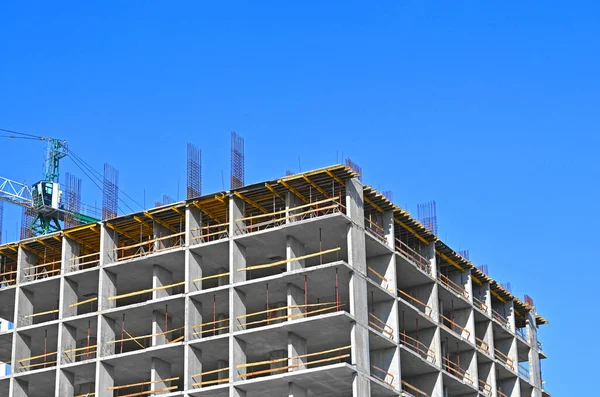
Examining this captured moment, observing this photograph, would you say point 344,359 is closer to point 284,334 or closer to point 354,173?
point 284,334

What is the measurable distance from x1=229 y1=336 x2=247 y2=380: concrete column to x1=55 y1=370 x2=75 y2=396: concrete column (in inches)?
446

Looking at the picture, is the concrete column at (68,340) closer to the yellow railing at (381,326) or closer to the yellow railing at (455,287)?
the yellow railing at (381,326)

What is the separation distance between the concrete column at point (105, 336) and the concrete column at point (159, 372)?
2.85 metres

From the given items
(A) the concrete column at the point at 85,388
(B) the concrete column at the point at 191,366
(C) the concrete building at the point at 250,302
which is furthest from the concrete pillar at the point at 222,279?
(A) the concrete column at the point at 85,388

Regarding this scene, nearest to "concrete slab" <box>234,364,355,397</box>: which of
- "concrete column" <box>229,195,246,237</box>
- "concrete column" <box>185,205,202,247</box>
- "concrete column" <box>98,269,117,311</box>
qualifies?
"concrete column" <box>229,195,246,237</box>

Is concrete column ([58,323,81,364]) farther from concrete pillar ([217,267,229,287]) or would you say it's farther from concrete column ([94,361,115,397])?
concrete pillar ([217,267,229,287])

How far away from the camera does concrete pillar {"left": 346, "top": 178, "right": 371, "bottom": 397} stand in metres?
67.7

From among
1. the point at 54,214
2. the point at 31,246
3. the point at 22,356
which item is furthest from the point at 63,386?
the point at 54,214

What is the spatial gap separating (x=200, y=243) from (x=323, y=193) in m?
7.65

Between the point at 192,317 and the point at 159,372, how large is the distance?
12.6ft

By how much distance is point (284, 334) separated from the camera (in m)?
69.6

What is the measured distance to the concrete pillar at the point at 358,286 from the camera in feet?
222

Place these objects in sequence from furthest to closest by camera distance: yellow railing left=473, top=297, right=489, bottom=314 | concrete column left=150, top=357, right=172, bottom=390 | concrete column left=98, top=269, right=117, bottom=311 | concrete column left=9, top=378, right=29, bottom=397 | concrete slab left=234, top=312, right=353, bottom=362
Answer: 1. yellow railing left=473, top=297, right=489, bottom=314
2. concrete column left=9, top=378, right=29, bottom=397
3. concrete column left=98, top=269, right=117, bottom=311
4. concrete column left=150, top=357, right=172, bottom=390
5. concrete slab left=234, top=312, right=353, bottom=362

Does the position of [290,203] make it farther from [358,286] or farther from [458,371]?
[458,371]
